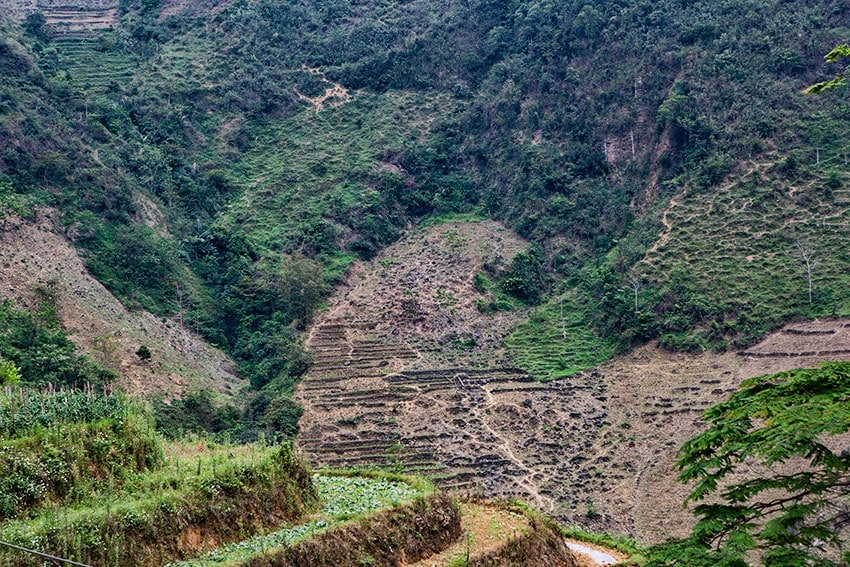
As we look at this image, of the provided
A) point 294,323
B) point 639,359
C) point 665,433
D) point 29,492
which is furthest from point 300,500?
point 294,323

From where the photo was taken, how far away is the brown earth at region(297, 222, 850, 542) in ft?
114

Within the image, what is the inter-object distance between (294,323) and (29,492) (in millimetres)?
32789

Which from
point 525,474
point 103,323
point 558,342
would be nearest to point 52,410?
point 525,474

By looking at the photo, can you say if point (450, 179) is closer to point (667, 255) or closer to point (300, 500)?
point (667, 255)

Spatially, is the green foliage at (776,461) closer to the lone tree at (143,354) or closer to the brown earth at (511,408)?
the brown earth at (511,408)

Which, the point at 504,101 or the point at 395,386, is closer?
the point at 395,386

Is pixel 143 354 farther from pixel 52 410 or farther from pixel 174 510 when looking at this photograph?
pixel 174 510

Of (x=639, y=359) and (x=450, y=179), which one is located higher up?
(x=450, y=179)

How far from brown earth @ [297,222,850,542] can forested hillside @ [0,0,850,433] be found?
1542mm

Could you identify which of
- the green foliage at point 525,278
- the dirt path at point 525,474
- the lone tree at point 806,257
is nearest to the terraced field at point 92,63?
the green foliage at point 525,278

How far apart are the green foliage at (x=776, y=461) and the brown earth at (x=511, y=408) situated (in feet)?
69.5

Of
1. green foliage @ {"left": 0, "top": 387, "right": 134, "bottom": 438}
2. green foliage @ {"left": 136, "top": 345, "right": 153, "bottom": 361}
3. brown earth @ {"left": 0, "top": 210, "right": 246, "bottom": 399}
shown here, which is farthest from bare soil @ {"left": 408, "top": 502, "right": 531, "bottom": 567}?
green foliage @ {"left": 136, "top": 345, "right": 153, "bottom": 361}

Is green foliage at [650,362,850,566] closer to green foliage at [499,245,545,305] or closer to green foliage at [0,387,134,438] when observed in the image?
green foliage at [0,387,134,438]

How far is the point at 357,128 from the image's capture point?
6216cm
